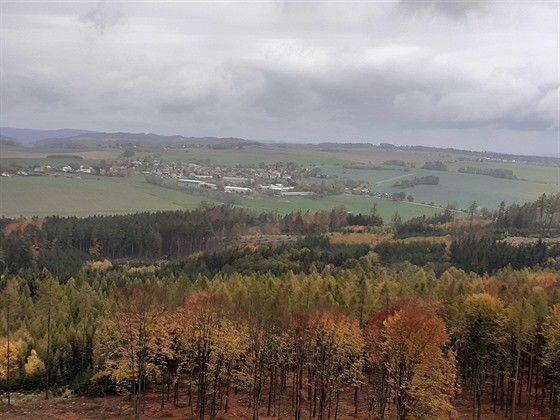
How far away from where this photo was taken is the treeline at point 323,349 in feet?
167

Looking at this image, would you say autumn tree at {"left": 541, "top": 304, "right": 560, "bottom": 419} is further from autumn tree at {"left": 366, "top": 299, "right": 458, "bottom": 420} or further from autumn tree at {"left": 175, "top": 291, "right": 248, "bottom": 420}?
autumn tree at {"left": 175, "top": 291, "right": 248, "bottom": 420}

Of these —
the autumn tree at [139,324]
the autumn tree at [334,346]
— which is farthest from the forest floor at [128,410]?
the autumn tree at [334,346]

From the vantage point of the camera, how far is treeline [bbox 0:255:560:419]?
2005 inches

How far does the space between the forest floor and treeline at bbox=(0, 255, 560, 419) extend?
0.77 metres

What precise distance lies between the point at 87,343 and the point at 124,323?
28.1 meters

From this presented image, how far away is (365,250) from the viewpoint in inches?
6747

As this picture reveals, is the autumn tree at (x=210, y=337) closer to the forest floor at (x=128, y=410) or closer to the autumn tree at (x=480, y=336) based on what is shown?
the forest floor at (x=128, y=410)

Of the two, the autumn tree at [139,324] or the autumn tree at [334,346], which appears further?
the autumn tree at [139,324]

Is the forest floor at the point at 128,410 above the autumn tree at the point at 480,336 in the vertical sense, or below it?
below

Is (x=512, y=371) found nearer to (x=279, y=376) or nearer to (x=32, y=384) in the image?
(x=279, y=376)

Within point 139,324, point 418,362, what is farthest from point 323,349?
point 139,324

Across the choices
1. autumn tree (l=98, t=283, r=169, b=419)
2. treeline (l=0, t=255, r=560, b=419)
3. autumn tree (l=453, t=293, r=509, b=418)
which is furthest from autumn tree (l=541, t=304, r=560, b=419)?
autumn tree (l=98, t=283, r=169, b=419)

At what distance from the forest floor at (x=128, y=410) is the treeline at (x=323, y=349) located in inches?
30.2

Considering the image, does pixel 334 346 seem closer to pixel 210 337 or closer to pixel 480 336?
pixel 210 337
